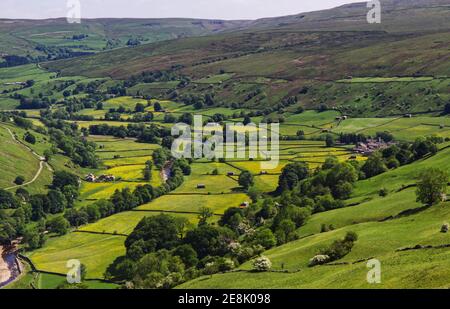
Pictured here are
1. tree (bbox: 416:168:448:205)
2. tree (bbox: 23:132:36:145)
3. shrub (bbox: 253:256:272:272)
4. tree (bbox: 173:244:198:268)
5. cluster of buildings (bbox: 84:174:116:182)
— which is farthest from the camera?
tree (bbox: 23:132:36:145)

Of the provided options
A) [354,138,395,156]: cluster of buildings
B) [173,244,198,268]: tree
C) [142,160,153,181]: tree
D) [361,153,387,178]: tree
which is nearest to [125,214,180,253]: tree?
[173,244,198,268]: tree

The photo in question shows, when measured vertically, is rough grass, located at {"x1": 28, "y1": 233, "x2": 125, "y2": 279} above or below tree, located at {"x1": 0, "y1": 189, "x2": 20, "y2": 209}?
below

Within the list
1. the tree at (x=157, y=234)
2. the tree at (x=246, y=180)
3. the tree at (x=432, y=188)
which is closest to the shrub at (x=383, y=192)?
the tree at (x=432, y=188)

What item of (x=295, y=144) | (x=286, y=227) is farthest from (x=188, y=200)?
(x=295, y=144)

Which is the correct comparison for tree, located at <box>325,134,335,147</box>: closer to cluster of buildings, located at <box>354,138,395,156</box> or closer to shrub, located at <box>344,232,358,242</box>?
cluster of buildings, located at <box>354,138,395,156</box>

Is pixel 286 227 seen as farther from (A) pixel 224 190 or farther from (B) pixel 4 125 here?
(B) pixel 4 125
